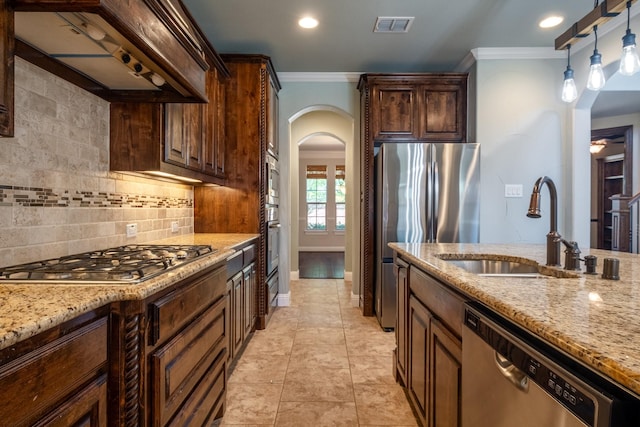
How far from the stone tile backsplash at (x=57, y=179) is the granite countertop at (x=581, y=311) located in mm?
1658

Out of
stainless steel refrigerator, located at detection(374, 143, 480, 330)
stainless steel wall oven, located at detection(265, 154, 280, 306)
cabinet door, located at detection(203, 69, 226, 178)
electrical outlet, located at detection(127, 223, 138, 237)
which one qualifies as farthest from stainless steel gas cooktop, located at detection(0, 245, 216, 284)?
stainless steel refrigerator, located at detection(374, 143, 480, 330)

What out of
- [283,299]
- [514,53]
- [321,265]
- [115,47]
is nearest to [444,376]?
[115,47]

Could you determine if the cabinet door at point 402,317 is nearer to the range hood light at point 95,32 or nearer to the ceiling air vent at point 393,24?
the range hood light at point 95,32

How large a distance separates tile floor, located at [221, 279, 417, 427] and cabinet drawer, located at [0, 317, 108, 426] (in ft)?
3.97

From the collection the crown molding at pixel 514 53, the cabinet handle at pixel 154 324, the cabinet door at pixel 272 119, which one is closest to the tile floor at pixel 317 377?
the cabinet handle at pixel 154 324

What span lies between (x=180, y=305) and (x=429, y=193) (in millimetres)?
2541

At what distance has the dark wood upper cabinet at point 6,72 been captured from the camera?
90 cm

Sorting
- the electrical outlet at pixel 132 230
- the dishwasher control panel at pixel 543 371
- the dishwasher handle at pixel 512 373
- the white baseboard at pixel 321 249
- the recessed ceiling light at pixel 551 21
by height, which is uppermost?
the recessed ceiling light at pixel 551 21

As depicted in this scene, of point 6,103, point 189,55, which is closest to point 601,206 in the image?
point 189,55

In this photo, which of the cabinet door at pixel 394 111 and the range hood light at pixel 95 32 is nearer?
the range hood light at pixel 95 32

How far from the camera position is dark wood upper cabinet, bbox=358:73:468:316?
3602 mm

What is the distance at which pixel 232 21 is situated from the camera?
287 centimetres

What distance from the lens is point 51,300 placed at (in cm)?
89

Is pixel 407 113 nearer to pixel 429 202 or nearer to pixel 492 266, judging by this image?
pixel 429 202
